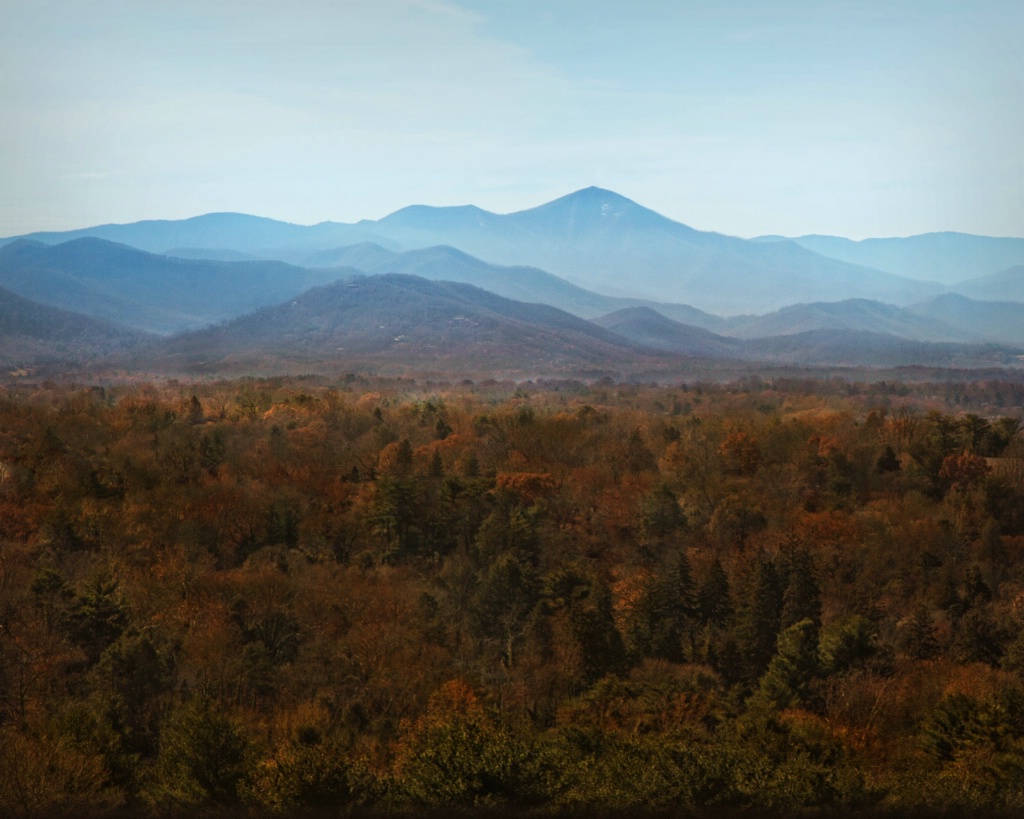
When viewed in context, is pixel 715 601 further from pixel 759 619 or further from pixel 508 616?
pixel 508 616

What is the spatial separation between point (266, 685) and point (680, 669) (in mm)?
11609

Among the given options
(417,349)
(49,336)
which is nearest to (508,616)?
(417,349)

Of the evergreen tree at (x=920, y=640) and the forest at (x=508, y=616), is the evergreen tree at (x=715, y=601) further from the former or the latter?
the evergreen tree at (x=920, y=640)

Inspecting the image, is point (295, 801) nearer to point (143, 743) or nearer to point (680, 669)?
point (143, 743)

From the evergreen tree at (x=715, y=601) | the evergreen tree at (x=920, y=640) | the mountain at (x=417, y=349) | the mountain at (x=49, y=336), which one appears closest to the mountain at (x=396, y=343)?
the mountain at (x=417, y=349)

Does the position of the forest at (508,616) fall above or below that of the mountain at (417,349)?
below

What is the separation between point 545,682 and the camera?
2545cm

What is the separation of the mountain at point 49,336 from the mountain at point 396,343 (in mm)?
12939

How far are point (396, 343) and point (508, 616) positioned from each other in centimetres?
14433

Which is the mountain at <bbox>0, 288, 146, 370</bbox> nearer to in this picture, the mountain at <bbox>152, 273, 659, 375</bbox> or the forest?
the mountain at <bbox>152, 273, 659, 375</bbox>

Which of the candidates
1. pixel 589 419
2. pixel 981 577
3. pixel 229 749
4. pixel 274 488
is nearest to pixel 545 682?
pixel 229 749

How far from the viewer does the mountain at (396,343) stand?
491 ft

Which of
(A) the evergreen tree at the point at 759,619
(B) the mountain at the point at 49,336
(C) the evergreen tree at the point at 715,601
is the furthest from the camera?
(B) the mountain at the point at 49,336

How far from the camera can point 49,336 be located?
17100cm
